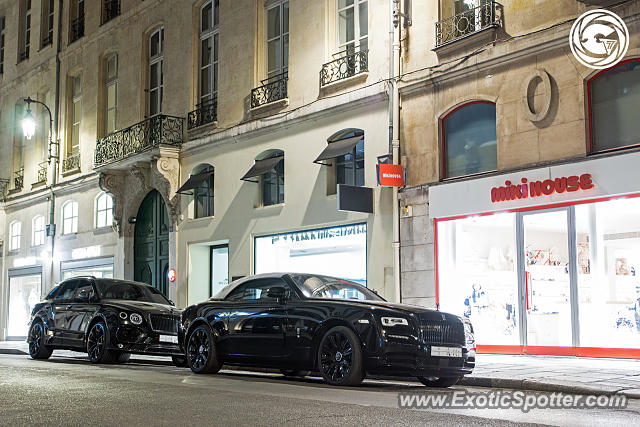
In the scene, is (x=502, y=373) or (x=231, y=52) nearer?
(x=502, y=373)

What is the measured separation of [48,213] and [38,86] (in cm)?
577

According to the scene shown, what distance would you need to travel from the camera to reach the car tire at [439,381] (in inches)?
436

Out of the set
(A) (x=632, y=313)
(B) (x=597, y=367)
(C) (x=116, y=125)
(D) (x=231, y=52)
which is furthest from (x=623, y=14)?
(C) (x=116, y=125)

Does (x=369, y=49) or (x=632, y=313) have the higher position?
(x=369, y=49)

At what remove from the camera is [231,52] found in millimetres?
23828

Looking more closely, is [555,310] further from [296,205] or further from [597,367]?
[296,205]

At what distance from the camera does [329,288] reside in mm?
12047

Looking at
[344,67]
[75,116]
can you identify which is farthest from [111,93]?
[344,67]

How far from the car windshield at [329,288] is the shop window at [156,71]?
1630cm

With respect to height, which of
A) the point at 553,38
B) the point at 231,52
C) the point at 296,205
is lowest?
the point at 296,205

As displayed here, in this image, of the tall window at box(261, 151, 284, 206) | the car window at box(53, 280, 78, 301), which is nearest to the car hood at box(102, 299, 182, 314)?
the car window at box(53, 280, 78, 301)

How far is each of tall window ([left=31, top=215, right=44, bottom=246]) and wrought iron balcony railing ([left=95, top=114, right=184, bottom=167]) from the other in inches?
266

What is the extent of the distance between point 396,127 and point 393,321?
28.2 feet

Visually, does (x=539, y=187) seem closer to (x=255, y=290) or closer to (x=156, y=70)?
(x=255, y=290)
